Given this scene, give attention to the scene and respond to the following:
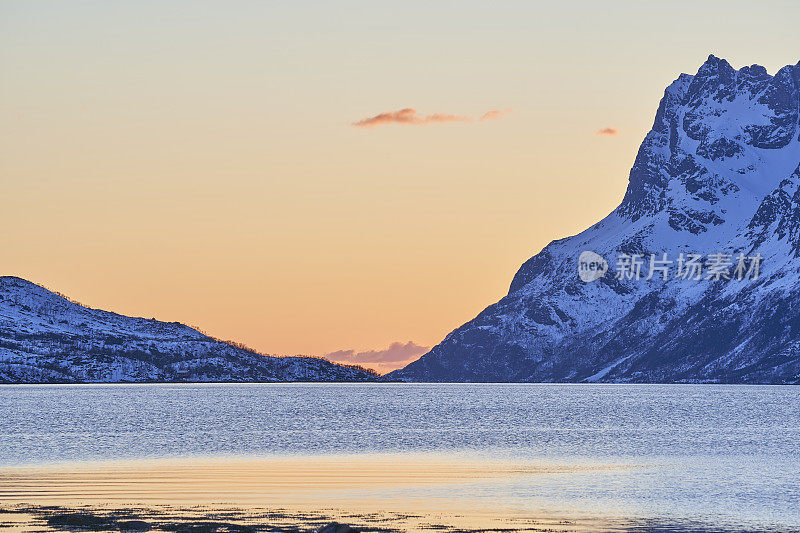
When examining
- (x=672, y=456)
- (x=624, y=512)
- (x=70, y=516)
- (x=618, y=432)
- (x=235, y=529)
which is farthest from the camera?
(x=618, y=432)

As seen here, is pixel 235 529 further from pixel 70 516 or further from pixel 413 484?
pixel 413 484

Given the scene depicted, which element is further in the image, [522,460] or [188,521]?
[522,460]

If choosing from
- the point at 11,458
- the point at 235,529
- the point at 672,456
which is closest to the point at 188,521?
the point at 235,529

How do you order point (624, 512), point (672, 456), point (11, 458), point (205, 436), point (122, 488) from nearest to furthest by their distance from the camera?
point (624, 512), point (122, 488), point (11, 458), point (672, 456), point (205, 436)

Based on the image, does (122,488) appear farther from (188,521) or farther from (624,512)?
(624,512)

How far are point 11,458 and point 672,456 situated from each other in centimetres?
6861

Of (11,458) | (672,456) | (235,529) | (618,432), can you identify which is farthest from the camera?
(618,432)

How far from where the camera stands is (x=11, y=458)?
132m

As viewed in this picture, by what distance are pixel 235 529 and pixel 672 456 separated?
7435 cm

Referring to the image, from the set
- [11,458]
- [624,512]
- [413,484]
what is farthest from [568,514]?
[11,458]

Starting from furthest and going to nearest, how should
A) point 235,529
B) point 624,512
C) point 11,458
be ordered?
point 11,458, point 624,512, point 235,529

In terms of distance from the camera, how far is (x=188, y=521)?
82062mm

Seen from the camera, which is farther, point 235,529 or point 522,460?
point 522,460

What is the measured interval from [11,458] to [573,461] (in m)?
56.2
